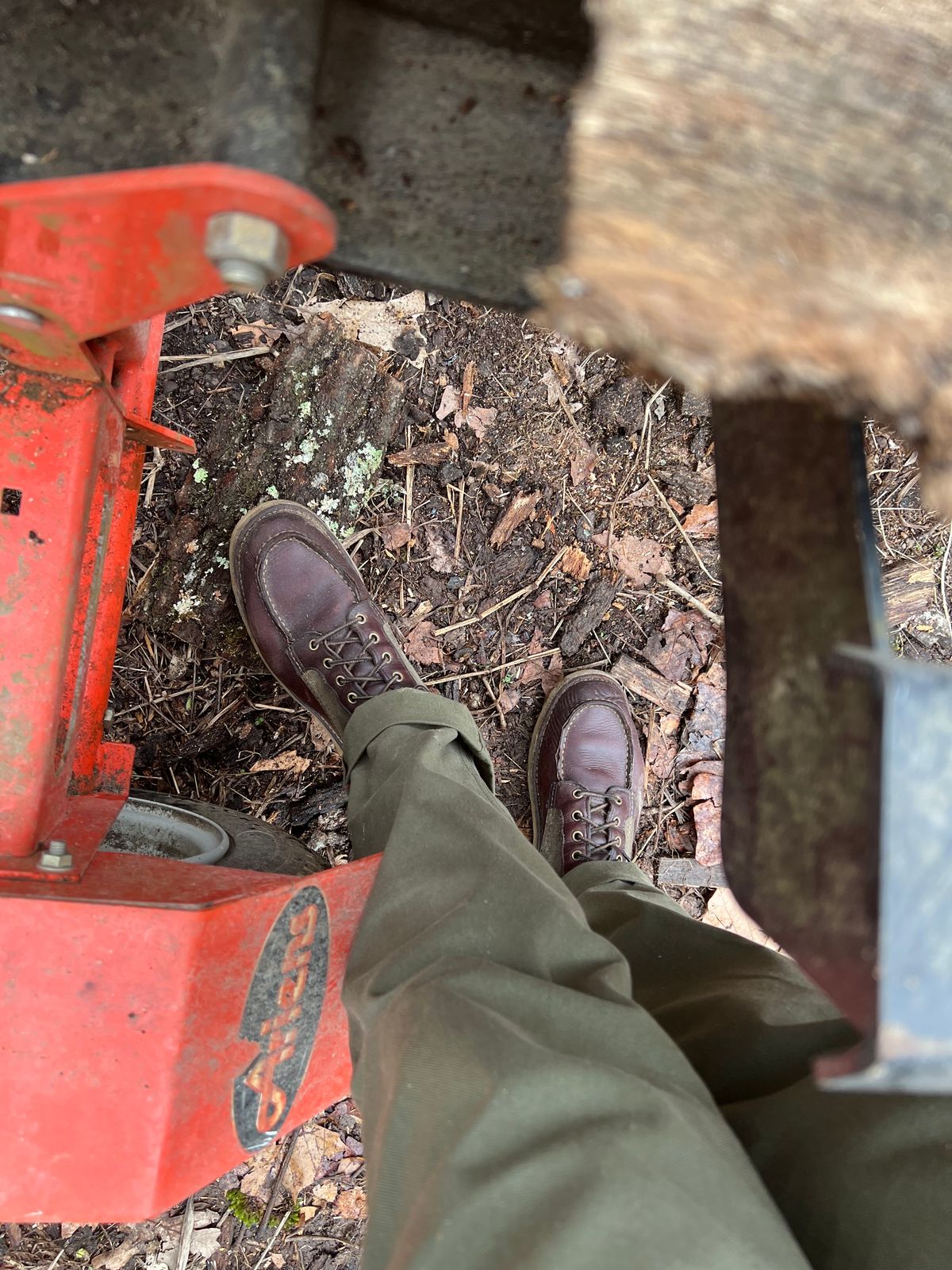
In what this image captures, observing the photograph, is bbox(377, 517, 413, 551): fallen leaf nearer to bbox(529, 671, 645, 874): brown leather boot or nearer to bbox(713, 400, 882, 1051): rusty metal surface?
bbox(529, 671, 645, 874): brown leather boot

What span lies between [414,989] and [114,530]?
0.93 metres

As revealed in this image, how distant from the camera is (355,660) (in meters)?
2.21

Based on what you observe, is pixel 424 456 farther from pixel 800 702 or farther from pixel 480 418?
pixel 800 702

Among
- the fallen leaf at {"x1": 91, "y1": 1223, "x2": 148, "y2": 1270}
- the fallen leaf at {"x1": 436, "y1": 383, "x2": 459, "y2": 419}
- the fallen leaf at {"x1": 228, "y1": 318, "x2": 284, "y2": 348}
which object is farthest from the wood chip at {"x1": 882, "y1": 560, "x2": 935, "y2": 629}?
the fallen leaf at {"x1": 91, "y1": 1223, "x2": 148, "y2": 1270}

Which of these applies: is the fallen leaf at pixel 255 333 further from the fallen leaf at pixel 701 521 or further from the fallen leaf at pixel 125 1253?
the fallen leaf at pixel 125 1253

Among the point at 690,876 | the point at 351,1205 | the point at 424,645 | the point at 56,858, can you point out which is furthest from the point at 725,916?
the point at 56,858

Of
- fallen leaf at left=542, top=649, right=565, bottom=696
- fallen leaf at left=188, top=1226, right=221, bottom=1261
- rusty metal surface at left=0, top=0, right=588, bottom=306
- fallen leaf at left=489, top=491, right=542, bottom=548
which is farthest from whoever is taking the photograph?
fallen leaf at left=542, top=649, right=565, bottom=696

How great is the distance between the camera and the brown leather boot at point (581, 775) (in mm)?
2361

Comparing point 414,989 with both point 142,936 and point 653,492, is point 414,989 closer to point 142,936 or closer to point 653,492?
point 142,936

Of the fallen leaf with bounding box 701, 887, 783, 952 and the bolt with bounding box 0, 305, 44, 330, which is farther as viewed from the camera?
the fallen leaf with bounding box 701, 887, 783, 952

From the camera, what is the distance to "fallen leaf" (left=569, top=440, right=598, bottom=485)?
2326 millimetres

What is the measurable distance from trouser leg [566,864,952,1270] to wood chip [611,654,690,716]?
91 cm

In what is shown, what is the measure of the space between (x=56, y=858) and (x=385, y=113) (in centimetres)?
99

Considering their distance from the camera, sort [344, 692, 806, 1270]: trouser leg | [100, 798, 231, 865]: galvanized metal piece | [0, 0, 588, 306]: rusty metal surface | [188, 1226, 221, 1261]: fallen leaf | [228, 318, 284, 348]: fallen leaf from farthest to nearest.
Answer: [188, 1226, 221, 1261]: fallen leaf → [228, 318, 284, 348]: fallen leaf → [100, 798, 231, 865]: galvanized metal piece → [344, 692, 806, 1270]: trouser leg → [0, 0, 588, 306]: rusty metal surface
